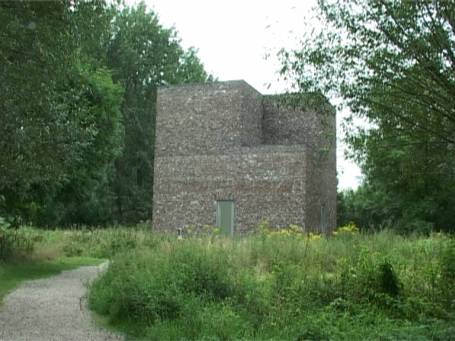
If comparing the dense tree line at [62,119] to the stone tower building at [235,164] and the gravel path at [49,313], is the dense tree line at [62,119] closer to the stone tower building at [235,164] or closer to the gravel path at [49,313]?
the gravel path at [49,313]

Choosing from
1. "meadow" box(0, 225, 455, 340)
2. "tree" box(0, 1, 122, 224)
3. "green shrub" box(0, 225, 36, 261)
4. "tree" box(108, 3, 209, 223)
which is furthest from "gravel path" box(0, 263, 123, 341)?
"tree" box(108, 3, 209, 223)

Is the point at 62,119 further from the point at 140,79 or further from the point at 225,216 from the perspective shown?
the point at 140,79

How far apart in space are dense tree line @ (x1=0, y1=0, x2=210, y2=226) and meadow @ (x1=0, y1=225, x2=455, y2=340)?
3.10 m

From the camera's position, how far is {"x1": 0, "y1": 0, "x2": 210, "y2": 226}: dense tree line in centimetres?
933

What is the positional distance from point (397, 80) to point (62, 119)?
8.13m

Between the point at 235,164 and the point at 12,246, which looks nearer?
the point at 12,246

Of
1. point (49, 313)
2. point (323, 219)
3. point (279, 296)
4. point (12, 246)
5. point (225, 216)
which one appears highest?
point (225, 216)

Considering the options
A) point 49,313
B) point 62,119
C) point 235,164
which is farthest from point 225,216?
point 49,313

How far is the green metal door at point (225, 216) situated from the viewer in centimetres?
2916

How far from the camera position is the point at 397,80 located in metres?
9.73

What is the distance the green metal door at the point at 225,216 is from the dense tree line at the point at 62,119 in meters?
5.58

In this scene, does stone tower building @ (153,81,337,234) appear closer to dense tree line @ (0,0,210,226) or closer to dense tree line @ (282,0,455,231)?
dense tree line @ (0,0,210,226)

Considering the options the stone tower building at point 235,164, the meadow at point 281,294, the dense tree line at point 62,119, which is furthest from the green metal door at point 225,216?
the meadow at point 281,294

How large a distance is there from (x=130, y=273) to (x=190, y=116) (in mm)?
19622
